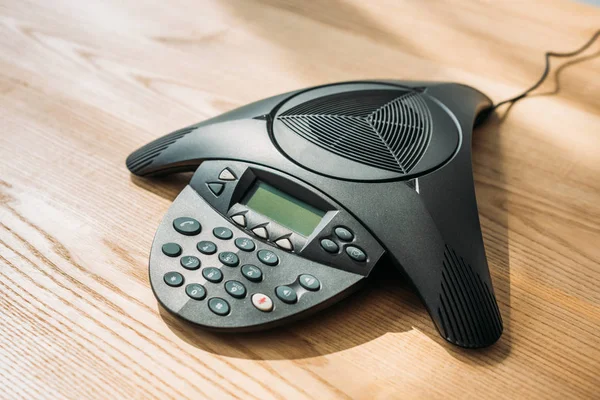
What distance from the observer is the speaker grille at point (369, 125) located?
56cm

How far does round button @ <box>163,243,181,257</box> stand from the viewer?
501 millimetres

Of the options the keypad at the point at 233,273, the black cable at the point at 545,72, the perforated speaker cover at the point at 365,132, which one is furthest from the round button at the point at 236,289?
the black cable at the point at 545,72

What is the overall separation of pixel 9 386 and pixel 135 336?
0.09 m

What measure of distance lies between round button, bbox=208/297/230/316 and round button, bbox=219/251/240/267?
34 mm

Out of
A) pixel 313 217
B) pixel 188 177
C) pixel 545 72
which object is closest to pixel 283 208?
pixel 313 217

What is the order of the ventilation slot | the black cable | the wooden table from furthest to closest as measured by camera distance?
the black cable, the ventilation slot, the wooden table

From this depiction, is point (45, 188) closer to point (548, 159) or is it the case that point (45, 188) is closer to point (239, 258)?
point (239, 258)

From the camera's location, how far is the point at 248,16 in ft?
3.08

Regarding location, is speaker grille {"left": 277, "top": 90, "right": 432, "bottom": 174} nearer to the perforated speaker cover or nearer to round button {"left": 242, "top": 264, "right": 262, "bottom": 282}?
the perforated speaker cover

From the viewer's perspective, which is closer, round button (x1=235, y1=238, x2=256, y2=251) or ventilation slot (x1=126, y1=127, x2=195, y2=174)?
round button (x1=235, y1=238, x2=256, y2=251)

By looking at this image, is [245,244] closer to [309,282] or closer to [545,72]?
[309,282]

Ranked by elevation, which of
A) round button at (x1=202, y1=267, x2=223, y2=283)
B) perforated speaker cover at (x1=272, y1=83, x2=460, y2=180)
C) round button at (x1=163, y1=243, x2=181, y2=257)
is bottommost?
round button at (x1=163, y1=243, x2=181, y2=257)

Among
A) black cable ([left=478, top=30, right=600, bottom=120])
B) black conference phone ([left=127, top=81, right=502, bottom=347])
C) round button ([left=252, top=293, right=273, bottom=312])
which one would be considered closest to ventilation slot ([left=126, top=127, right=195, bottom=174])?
black conference phone ([left=127, top=81, right=502, bottom=347])

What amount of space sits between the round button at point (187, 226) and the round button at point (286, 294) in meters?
0.09
